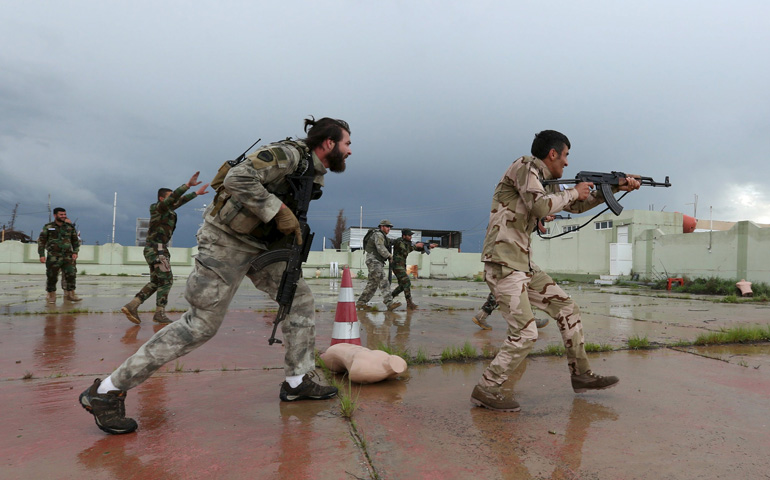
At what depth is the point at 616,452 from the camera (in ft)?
6.51

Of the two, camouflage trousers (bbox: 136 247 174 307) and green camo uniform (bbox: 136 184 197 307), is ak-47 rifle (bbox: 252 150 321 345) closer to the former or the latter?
green camo uniform (bbox: 136 184 197 307)

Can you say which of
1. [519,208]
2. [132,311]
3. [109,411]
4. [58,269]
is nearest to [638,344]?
[519,208]

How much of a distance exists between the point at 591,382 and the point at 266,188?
2.15m

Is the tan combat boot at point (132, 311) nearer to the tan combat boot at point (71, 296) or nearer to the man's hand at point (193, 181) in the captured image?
the man's hand at point (193, 181)

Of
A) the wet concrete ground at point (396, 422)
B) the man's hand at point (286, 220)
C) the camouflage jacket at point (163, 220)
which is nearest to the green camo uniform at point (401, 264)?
the camouflage jacket at point (163, 220)

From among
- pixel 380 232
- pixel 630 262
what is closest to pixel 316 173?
pixel 380 232

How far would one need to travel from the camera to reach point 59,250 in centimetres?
823

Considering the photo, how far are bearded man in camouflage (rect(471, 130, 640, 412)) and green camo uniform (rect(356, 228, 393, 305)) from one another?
200 inches

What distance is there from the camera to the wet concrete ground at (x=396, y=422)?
1826 millimetres

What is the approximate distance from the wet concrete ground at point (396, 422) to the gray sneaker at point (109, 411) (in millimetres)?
56

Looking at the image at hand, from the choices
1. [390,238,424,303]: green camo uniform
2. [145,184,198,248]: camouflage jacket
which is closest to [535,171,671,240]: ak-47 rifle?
[145,184,198,248]: camouflage jacket

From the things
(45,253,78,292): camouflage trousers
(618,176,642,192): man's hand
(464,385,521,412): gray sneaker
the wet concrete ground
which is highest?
(618,176,642,192): man's hand

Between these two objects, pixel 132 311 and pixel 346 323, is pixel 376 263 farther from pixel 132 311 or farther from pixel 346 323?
pixel 346 323

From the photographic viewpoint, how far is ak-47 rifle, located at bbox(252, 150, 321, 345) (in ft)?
8.45
